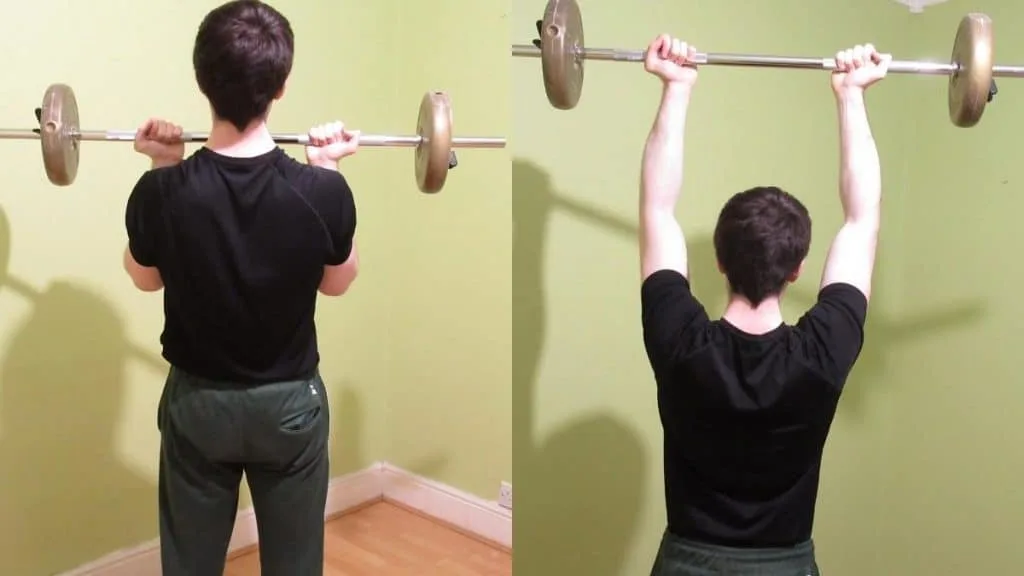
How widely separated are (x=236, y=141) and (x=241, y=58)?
0.12m

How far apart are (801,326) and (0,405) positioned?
5.41 feet

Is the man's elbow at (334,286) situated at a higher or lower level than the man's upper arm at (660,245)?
lower

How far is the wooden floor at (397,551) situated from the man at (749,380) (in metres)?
1.23

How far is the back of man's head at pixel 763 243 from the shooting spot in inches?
39.7

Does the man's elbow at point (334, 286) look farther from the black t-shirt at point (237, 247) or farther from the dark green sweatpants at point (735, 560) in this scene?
the dark green sweatpants at point (735, 560)

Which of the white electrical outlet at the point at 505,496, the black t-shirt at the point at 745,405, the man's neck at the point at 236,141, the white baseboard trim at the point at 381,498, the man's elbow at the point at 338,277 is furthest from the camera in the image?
the white electrical outlet at the point at 505,496

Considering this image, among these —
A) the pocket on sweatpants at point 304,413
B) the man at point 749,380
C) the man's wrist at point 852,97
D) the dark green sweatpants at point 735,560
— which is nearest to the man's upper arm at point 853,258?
the man at point 749,380

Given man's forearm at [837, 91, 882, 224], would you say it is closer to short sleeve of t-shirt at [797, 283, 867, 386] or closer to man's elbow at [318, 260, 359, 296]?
short sleeve of t-shirt at [797, 283, 867, 386]

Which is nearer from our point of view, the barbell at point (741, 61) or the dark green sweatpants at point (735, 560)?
the dark green sweatpants at point (735, 560)

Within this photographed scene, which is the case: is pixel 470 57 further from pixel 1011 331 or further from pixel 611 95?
pixel 1011 331

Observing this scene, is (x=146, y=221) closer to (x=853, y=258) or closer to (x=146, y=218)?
(x=146, y=218)

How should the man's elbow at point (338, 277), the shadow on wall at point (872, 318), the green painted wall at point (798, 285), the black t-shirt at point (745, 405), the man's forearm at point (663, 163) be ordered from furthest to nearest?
the shadow on wall at point (872, 318)
the green painted wall at point (798, 285)
the man's elbow at point (338, 277)
the man's forearm at point (663, 163)
the black t-shirt at point (745, 405)

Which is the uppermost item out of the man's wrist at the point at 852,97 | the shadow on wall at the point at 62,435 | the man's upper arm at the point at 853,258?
the man's wrist at the point at 852,97

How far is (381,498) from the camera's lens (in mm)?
2654
